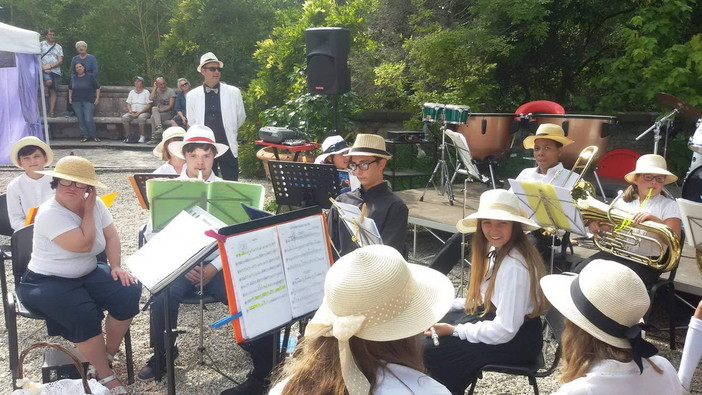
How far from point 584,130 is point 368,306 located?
6140 millimetres

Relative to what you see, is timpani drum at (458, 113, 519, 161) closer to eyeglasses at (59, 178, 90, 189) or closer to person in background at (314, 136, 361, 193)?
person in background at (314, 136, 361, 193)

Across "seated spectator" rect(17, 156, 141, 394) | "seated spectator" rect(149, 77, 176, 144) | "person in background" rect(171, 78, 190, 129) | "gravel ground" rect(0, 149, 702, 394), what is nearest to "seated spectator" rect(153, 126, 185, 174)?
"gravel ground" rect(0, 149, 702, 394)

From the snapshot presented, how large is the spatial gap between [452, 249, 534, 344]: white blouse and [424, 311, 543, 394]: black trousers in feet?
0.20

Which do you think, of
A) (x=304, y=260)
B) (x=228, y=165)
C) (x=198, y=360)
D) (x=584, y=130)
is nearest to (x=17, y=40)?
(x=228, y=165)

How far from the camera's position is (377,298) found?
5.59 feet

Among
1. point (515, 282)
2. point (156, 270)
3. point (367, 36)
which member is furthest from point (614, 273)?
point (367, 36)

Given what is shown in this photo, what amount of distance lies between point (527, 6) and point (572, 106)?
2432mm

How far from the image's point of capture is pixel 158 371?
12.6 feet

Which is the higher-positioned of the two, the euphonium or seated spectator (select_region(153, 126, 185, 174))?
seated spectator (select_region(153, 126, 185, 174))

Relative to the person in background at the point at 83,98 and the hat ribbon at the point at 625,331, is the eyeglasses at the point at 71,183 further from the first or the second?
the person in background at the point at 83,98

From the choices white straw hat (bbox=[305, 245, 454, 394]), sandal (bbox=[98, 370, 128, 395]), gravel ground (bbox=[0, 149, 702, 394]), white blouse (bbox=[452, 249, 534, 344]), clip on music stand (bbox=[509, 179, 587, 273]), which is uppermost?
white straw hat (bbox=[305, 245, 454, 394])

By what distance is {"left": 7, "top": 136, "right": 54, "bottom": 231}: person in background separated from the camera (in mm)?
4594

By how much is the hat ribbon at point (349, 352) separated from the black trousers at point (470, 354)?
4.49ft

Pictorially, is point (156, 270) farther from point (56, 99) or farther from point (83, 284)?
point (56, 99)
